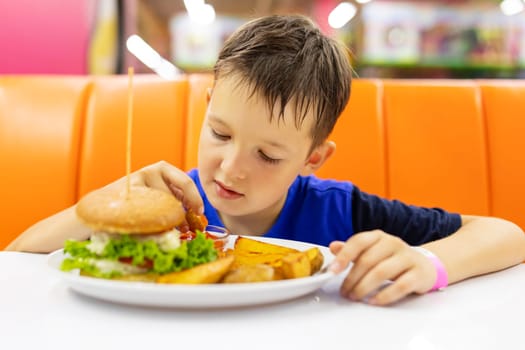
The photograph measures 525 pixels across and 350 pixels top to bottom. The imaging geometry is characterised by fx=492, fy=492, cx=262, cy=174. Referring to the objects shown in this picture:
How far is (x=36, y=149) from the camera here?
2.03 metres

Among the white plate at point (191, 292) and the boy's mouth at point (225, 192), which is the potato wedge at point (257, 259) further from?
the boy's mouth at point (225, 192)

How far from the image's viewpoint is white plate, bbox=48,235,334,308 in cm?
67

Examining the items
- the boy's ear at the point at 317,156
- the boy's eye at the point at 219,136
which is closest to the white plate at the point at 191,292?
the boy's eye at the point at 219,136

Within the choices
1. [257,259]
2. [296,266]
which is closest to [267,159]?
[257,259]

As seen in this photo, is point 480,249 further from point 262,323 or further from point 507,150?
point 507,150

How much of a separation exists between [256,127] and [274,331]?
0.57m

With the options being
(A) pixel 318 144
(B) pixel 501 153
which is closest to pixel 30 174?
(A) pixel 318 144

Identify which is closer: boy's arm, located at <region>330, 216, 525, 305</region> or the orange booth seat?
boy's arm, located at <region>330, 216, 525, 305</region>

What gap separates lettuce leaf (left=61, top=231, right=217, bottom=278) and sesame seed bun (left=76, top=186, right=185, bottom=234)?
0.03 m

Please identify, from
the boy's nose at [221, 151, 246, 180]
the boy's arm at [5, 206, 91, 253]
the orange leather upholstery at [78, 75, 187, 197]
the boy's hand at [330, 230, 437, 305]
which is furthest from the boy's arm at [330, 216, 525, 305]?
the orange leather upholstery at [78, 75, 187, 197]

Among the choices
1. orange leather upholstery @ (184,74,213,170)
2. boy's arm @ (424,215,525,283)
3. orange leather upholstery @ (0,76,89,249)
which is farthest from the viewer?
orange leather upholstery @ (184,74,213,170)

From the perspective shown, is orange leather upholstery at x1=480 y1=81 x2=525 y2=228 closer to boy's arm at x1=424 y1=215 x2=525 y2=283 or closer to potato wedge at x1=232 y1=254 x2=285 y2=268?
boy's arm at x1=424 y1=215 x2=525 y2=283

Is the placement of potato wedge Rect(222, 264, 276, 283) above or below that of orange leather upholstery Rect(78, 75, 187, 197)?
below

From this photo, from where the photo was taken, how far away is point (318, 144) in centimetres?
141
